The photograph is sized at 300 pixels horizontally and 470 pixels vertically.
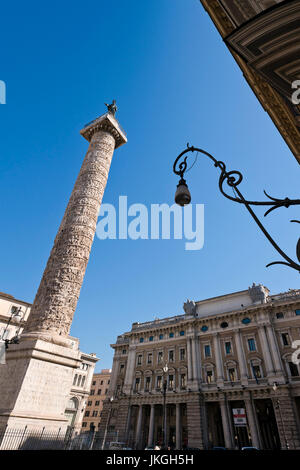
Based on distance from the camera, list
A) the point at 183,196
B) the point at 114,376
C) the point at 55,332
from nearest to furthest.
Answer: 1. the point at 183,196
2. the point at 55,332
3. the point at 114,376

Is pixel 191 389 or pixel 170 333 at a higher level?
pixel 170 333

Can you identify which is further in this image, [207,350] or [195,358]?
[207,350]

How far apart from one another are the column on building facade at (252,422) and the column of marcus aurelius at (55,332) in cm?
2271

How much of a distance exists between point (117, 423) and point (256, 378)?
18547 mm

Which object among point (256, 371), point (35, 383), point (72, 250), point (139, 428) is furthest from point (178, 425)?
point (72, 250)

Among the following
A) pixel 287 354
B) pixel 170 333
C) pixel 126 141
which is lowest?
pixel 287 354

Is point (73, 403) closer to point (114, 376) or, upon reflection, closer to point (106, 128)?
point (114, 376)

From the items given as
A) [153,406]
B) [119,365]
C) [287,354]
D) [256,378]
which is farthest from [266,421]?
[119,365]

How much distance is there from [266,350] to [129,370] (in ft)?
61.1

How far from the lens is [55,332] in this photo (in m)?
10.1

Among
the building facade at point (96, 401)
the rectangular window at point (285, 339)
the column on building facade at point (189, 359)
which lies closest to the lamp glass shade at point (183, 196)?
the rectangular window at point (285, 339)
